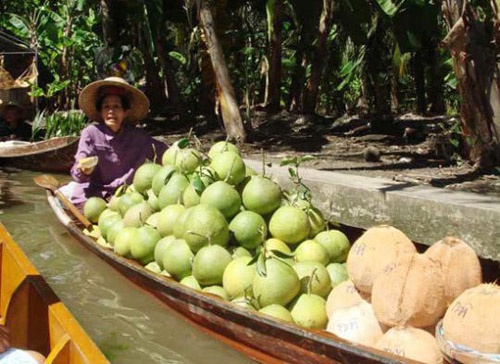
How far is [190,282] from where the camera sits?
3553mm

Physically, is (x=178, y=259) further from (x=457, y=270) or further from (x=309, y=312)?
(x=457, y=270)

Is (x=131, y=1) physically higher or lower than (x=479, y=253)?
higher

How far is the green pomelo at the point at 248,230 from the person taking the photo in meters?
3.55

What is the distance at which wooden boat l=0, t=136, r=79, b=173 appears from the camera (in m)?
8.91

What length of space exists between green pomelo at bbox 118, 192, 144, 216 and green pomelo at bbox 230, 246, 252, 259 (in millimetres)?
1102

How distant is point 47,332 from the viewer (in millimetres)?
2357

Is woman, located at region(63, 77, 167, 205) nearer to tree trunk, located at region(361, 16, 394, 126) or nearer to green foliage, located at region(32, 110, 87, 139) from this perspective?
green foliage, located at region(32, 110, 87, 139)

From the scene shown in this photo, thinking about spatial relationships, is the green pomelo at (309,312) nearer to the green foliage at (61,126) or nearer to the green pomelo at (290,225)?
the green pomelo at (290,225)

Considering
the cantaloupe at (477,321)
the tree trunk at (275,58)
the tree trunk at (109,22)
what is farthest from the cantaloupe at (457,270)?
the tree trunk at (109,22)

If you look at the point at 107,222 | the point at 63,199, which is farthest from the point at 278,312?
the point at 63,199

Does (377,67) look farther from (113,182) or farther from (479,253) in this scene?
(479,253)

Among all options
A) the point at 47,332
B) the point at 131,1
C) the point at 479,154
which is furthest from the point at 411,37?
the point at 47,332

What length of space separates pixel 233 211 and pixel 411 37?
5272 mm

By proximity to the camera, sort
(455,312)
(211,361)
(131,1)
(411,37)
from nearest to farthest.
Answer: (455,312) < (211,361) < (411,37) < (131,1)
